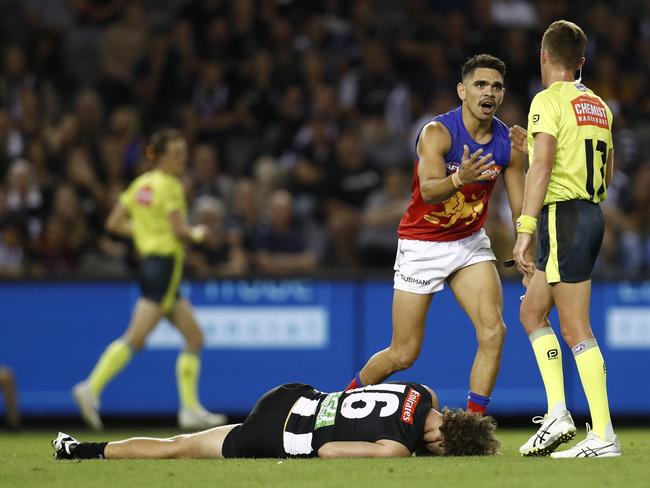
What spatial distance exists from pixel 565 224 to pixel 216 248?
246 inches

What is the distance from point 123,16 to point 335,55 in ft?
9.04

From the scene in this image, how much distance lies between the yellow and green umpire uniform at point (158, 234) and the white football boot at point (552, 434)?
A: 16.5 ft

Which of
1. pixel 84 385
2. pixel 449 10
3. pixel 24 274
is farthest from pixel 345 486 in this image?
pixel 449 10

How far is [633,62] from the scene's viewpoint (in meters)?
15.6

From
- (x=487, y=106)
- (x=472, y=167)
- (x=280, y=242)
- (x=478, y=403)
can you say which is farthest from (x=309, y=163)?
(x=472, y=167)

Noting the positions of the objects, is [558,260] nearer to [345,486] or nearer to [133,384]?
[345,486]

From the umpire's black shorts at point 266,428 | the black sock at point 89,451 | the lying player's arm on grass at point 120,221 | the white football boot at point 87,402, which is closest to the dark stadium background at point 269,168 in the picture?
the lying player's arm on grass at point 120,221

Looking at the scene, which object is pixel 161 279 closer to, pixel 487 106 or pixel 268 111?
pixel 268 111

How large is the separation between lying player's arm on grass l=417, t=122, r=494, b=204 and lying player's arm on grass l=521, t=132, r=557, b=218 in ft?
1.27

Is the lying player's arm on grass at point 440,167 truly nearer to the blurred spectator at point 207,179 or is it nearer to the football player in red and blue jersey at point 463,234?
the football player in red and blue jersey at point 463,234

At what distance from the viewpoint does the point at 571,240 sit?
6.98 meters

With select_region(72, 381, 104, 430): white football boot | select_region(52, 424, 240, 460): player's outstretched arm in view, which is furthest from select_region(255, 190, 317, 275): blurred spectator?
select_region(52, 424, 240, 460): player's outstretched arm

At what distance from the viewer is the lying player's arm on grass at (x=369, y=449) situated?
675 cm

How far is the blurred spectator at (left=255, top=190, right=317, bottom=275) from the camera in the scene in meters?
12.7
